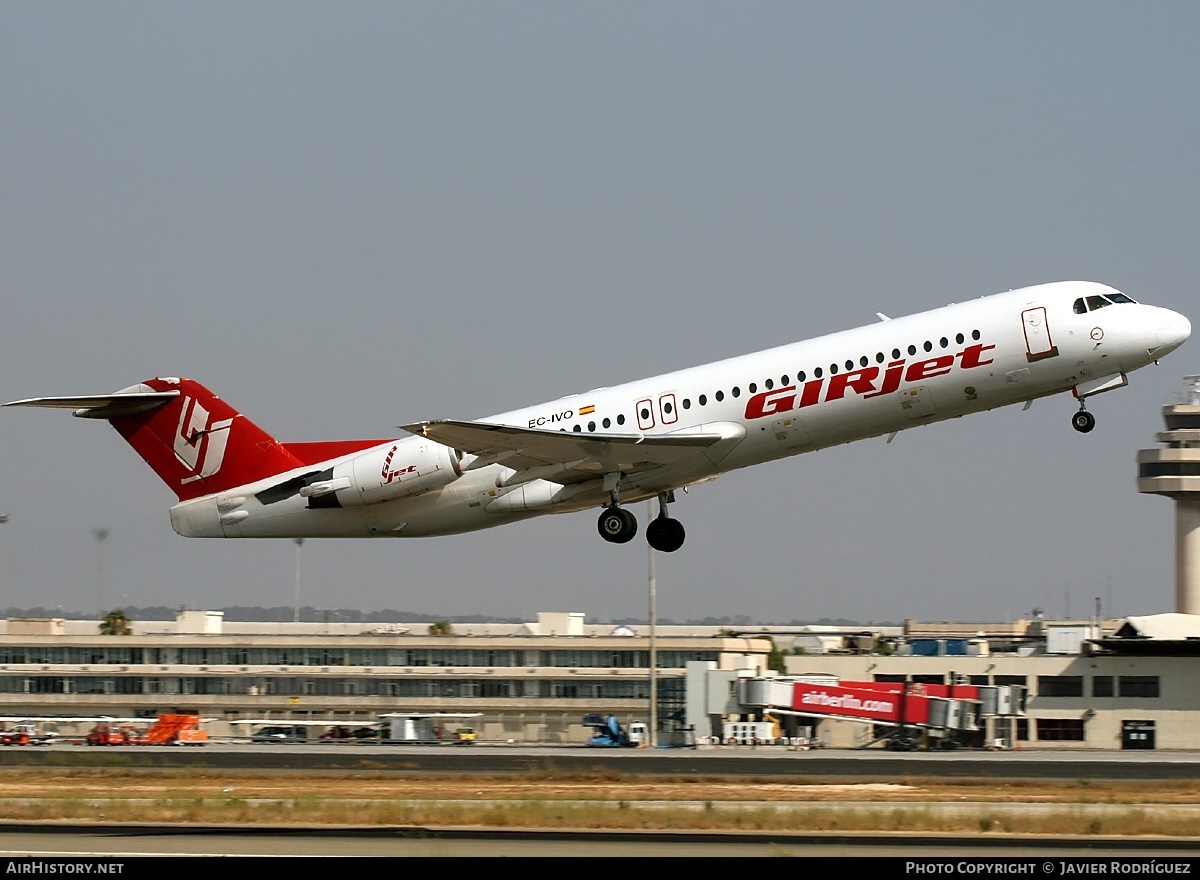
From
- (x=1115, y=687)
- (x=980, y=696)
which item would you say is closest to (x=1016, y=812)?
(x=980, y=696)

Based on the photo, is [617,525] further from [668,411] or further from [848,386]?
[848,386]

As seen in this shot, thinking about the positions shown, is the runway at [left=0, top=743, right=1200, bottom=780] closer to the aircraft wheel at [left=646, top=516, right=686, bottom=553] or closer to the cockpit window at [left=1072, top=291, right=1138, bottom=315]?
the aircraft wheel at [left=646, top=516, right=686, bottom=553]

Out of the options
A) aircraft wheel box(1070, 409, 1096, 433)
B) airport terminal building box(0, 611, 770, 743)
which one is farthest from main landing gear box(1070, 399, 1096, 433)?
airport terminal building box(0, 611, 770, 743)

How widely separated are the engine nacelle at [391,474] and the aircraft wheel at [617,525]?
320 centimetres

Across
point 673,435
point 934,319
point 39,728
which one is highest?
point 934,319

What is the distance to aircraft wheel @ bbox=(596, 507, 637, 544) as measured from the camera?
3158cm

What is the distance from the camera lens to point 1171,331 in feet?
95.2

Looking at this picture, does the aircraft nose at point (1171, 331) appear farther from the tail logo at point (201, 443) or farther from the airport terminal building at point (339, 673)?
the airport terminal building at point (339, 673)

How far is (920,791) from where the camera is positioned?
29031 millimetres

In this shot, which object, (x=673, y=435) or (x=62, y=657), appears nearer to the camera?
(x=673, y=435)

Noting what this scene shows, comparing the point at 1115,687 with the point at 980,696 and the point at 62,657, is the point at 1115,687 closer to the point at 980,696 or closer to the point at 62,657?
the point at 980,696

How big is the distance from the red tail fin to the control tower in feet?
231

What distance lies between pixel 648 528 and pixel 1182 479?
67.8 metres

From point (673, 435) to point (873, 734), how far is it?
1970 centimetres
